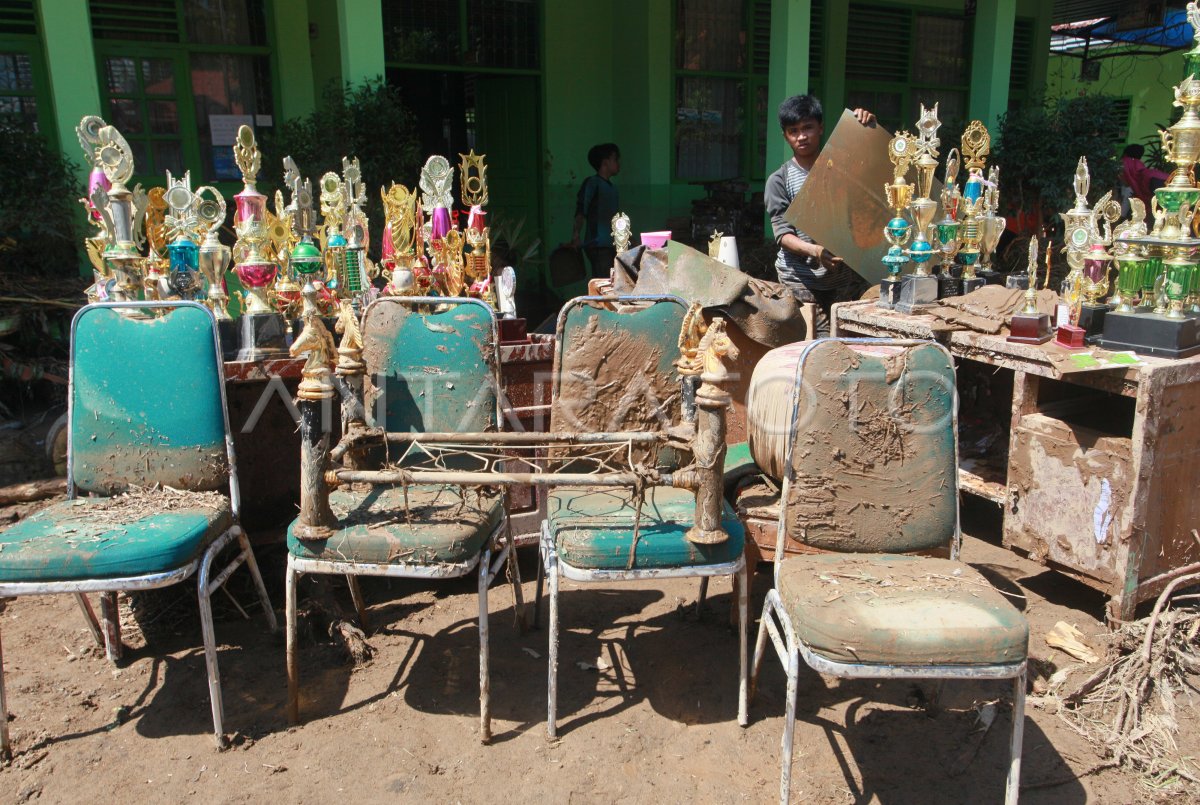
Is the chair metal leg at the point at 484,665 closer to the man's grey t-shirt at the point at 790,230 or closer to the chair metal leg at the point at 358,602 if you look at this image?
the chair metal leg at the point at 358,602

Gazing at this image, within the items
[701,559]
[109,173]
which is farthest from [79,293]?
[701,559]

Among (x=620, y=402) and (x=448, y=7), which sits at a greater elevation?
(x=448, y=7)

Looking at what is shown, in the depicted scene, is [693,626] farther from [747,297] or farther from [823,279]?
[823,279]

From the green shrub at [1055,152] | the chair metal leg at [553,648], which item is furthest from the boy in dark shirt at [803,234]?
the green shrub at [1055,152]

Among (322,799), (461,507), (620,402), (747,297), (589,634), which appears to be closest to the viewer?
(322,799)

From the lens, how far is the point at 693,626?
10.2 feet

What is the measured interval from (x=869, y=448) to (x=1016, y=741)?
807 mm

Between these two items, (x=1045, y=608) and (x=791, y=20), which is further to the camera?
(x=791, y=20)

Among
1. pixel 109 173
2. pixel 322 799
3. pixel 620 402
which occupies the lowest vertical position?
pixel 322 799

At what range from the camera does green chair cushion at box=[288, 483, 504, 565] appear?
92.4 inches

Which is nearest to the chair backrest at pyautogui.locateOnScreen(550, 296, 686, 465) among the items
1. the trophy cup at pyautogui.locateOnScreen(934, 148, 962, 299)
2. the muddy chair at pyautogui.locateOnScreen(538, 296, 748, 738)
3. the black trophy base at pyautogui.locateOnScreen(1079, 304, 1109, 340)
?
the muddy chair at pyautogui.locateOnScreen(538, 296, 748, 738)

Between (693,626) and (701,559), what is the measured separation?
2.73 ft

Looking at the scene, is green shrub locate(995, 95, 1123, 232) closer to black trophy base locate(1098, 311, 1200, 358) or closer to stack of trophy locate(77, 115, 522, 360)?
black trophy base locate(1098, 311, 1200, 358)

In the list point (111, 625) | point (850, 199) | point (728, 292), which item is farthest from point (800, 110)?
point (111, 625)
